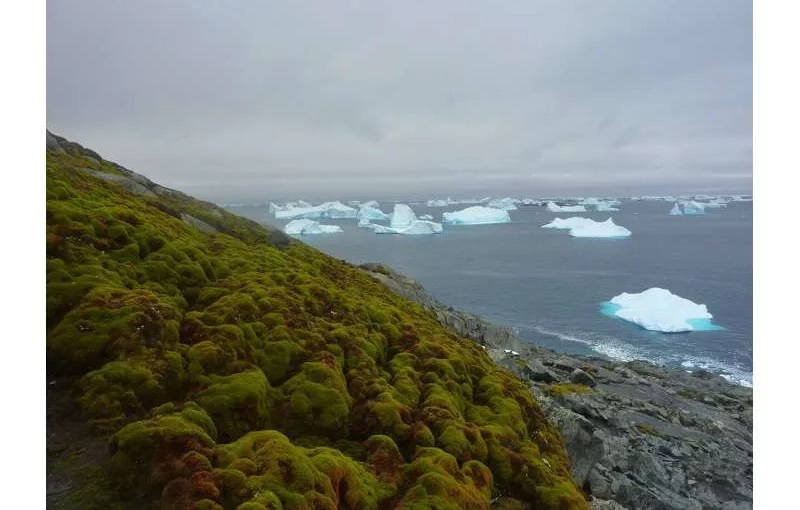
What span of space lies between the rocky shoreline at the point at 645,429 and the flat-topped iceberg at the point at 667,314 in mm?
16112

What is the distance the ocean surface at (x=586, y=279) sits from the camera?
5528 centimetres

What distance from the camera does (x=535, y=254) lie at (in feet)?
387

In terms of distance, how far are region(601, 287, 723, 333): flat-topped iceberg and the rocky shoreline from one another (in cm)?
1611

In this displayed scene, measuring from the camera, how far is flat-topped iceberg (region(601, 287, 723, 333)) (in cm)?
5975

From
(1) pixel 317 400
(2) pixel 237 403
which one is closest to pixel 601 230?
(1) pixel 317 400

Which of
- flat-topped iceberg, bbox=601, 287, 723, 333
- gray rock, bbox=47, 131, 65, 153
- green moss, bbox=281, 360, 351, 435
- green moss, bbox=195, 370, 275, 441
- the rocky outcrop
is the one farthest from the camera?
flat-topped iceberg, bbox=601, 287, 723, 333

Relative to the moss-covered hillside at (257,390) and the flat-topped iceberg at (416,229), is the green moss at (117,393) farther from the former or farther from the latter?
the flat-topped iceberg at (416,229)

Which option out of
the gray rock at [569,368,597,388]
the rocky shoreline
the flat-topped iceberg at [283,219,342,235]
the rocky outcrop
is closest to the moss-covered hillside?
the rocky shoreline

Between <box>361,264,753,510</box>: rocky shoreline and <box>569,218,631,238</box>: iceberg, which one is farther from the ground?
<box>569,218,631,238</box>: iceberg

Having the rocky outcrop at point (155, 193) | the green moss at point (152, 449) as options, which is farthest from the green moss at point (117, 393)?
the rocky outcrop at point (155, 193)

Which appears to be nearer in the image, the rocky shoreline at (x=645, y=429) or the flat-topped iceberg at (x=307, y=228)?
the rocky shoreline at (x=645, y=429)

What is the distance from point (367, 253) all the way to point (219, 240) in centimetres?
10060

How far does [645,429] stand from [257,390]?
22.5m

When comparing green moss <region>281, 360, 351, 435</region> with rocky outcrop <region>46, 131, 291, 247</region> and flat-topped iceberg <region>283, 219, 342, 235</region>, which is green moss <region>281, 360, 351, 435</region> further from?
flat-topped iceberg <region>283, 219, 342, 235</region>
